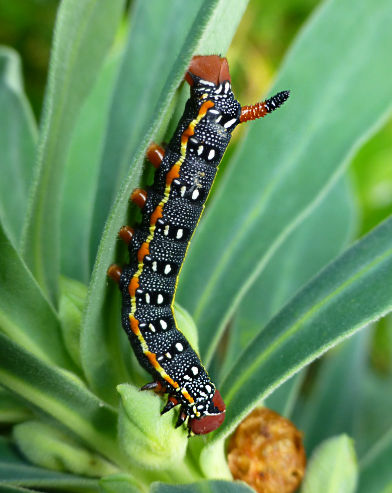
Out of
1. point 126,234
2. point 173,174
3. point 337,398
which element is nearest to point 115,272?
point 126,234

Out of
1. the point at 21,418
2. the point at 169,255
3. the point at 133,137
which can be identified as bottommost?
the point at 21,418

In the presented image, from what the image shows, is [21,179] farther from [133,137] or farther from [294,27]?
[294,27]

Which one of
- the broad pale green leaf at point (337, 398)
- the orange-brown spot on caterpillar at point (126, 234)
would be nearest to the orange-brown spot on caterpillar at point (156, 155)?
the orange-brown spot on caterpillar at point (126, 234)

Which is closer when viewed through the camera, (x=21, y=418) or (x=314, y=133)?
(x=21, y=418)

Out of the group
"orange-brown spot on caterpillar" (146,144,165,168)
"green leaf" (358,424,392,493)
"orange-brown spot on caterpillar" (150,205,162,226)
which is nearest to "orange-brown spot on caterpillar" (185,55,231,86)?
"orange-brown spot on caterpillar" (146,144,165,168)

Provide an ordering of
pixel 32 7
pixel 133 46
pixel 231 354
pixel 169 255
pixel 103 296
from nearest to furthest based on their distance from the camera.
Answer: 1. pixel 103 296
2. pixel 169 255
3. pixel 133 46
4. pixel 231 354
5. pixel 32 7

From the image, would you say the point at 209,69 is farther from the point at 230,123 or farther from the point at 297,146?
the point at 297,146

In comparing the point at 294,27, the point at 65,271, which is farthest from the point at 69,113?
the point at 294,27
